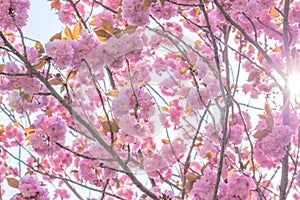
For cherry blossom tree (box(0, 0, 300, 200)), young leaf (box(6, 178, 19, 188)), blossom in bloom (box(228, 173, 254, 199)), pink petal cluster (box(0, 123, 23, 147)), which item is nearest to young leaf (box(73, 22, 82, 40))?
cherry blossom tree (box(0, 0, 300, 200))

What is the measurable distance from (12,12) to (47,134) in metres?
0.74

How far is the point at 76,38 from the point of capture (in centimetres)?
235

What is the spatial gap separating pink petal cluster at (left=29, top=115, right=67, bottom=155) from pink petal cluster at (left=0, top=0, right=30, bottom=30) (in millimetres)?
573

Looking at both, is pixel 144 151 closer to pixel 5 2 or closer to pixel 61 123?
pixel 61 123

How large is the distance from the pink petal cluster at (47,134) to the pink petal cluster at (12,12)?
57 centimetres

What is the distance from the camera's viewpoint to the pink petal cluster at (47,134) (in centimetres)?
255

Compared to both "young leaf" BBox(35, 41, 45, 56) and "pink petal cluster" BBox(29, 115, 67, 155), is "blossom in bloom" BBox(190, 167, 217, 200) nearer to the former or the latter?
"pink petal cluster" BBox(29, 115, 67, 155)

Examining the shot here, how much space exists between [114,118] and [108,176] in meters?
0.46

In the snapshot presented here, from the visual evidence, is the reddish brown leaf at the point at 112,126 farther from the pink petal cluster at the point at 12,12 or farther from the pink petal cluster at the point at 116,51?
the pink petal cluster at the point at 12,12

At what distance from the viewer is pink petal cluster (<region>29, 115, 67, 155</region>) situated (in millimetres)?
2552

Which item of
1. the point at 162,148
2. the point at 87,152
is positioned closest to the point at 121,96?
the point at 87,152

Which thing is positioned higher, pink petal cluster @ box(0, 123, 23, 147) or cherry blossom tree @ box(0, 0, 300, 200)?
pink petal cluster @ box(0, 123, 23, 147)

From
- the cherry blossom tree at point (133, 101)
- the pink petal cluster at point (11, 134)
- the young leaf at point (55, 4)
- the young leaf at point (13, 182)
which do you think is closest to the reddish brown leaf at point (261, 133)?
the cherry blossom tree at point (133, 101)

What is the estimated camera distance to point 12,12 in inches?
91.3
